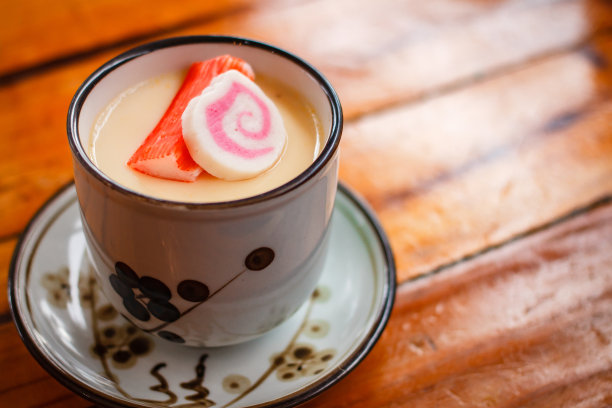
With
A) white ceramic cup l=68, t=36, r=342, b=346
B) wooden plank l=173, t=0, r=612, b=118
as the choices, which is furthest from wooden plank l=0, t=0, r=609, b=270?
white ceramic cup l=68, t=36, r=342, b=346

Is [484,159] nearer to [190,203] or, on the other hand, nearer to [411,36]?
[411,36]

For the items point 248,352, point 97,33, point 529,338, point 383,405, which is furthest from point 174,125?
point 97,33

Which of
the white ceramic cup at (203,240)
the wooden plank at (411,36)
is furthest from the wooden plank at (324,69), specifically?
the white ceramic cup at (203,240)

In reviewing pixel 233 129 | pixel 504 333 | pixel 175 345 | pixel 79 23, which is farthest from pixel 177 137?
pixel 79 23

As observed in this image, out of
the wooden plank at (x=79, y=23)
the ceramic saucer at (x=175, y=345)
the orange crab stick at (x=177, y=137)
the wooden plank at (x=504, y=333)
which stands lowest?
the wooden plank at (x=504, y=333)

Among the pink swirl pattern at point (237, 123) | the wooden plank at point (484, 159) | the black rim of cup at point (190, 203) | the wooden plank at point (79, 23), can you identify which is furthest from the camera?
the wooden plank at point (79, 23)

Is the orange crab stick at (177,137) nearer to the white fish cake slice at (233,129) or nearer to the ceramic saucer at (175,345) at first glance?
the white fish cake slice at (233,129)

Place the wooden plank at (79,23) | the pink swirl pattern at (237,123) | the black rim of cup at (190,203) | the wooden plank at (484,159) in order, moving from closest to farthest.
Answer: the black rim of cup at (190,203), the pink swirl pattern at (237,123), the wooden plank at (484,159), the wooden plank at (79,23)

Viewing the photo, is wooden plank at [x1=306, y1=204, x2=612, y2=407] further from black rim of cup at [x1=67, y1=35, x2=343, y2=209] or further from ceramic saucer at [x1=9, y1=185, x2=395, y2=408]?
black rim of cup at [x1=67, y1=35, x2=343, y2=209]

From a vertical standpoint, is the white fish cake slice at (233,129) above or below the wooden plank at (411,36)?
above
